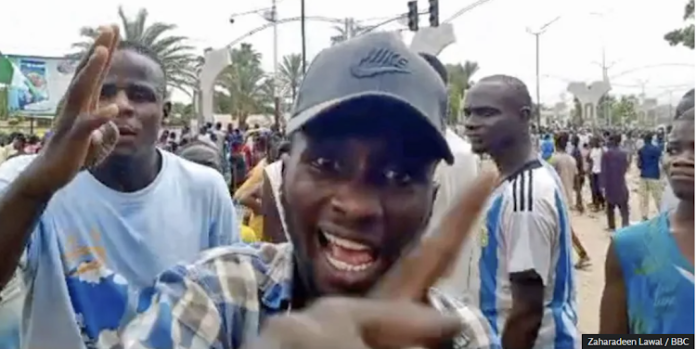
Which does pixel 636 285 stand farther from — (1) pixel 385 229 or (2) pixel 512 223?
(1) pixel 385 229

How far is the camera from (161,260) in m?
2.80

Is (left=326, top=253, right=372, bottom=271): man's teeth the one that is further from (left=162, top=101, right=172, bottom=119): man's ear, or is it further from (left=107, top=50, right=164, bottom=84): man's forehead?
(left=162, top=101, right=172, bottom=119): man's ear

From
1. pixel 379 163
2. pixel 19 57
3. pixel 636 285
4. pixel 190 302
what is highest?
pixel 19 57

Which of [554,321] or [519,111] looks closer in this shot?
[554,321]

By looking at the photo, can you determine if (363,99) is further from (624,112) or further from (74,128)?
(624,112)

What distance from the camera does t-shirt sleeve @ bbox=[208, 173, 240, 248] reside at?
3.00 meters

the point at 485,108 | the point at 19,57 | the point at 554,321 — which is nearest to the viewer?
the point at 554,321

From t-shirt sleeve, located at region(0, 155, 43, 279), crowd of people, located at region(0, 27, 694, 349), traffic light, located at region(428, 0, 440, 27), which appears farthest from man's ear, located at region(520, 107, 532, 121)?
traffic light, located at region(428, 0, 440, 27)

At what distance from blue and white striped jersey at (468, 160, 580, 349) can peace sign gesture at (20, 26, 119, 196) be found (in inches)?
72.5

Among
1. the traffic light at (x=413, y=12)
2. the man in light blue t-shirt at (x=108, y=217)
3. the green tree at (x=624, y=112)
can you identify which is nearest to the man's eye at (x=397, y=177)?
the man in light blue t-shirt at (x=108, y=217)

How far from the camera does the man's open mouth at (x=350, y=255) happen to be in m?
1.33

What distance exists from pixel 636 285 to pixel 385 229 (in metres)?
1.64

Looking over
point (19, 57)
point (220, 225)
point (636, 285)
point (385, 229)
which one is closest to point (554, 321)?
point (636, 285)

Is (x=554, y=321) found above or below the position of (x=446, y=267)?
below
